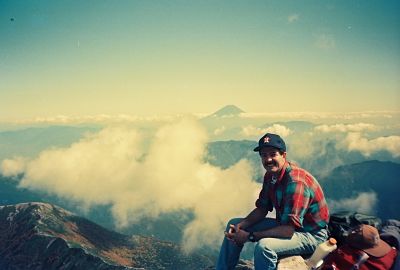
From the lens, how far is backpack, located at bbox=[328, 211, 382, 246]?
9797 millimetres

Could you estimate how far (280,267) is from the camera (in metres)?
9.05

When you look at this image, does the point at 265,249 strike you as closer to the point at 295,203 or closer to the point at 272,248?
the point at 272,248

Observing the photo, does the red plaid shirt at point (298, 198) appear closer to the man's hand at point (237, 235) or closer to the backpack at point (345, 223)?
the backpack at point (345, 223)

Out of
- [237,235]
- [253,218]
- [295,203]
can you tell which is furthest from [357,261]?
[253,218]

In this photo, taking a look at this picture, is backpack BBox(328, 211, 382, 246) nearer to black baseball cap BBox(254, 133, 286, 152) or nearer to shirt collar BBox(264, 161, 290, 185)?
shirt collar BBox(264, 161, 290, 185)

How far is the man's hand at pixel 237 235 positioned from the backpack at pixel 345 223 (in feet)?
9.76

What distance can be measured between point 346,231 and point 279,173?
2.86m

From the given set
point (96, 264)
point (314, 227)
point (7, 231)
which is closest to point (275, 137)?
point (314, 227)

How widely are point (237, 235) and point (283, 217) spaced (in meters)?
1.61

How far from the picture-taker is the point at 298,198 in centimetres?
864

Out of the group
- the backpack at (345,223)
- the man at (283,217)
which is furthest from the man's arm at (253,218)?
the backpack at (345,223)

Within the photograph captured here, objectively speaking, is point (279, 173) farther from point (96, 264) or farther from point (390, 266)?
point (96, 264)

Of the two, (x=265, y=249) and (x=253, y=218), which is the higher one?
(x=253, y=218)

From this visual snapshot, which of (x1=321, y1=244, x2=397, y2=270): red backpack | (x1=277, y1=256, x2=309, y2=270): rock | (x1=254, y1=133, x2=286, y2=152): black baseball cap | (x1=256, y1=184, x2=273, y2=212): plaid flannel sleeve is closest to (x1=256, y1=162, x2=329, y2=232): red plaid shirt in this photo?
(x1=256, y1=184, x2=273, y2=212): plaid flannel sleeve
